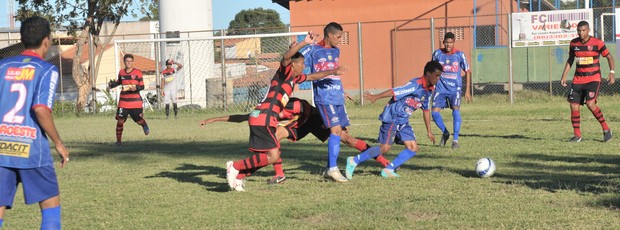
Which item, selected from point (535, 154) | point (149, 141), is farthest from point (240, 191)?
point (149, 141)

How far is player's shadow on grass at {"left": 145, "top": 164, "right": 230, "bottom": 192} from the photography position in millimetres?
9943

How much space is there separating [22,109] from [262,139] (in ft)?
12.3

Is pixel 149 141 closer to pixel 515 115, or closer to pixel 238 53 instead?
pixel 515 115

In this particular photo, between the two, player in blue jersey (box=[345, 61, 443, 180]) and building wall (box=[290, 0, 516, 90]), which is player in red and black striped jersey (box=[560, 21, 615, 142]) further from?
building wall (box=[290, 0, 516, 90])

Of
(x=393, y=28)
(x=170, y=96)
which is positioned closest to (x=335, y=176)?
(x=170, y=96)

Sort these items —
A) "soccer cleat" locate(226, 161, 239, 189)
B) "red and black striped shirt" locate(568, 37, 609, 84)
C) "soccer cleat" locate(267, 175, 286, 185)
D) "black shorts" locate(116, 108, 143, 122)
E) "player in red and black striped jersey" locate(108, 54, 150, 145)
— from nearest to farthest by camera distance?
"soccer cleat" locate(226, 161, 239, 189) → "soccer cleat" locate(267, 175, 286, 185) → "red and black striped shirt" locate(568, 37, 609, 84) → "black shorts" locate(116, 108, 143, 122) → "player in red and black striped jersey" locate(108, 54, 150, 145)

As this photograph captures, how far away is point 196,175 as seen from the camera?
36.3 ft

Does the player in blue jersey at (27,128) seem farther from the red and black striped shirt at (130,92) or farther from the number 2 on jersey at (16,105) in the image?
the red and black striped shirt at (130,92)

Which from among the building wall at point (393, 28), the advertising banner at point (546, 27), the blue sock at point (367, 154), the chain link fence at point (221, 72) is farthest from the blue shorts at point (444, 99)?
the building wall at point (393, 28)

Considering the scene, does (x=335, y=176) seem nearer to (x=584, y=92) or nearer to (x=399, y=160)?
(x=399, y=160)

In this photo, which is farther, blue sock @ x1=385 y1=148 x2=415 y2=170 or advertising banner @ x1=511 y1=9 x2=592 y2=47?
advertising banner @ x1=511 y1=9 x2=592 y2=47

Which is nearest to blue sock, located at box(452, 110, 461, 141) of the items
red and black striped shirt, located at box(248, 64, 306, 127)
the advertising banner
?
red and black striped shirt, located at box(248, 64, 306, 127)

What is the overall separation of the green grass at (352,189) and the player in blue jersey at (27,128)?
170 centimetres

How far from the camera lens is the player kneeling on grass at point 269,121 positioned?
9.32 metres
